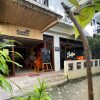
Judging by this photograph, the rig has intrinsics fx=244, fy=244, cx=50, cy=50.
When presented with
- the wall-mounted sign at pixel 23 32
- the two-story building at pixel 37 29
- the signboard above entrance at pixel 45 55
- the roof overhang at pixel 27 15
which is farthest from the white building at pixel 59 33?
the wall-mounted sign at pixel 23 32

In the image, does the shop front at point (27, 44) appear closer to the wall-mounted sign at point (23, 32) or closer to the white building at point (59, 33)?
the wall-mounted sign at point (23, 32)

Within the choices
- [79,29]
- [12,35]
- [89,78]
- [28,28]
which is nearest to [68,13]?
[79,29]

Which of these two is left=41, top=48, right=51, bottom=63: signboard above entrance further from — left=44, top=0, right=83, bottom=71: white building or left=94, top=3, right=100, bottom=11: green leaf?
left=94, top=3, right=100, bottom=11: green leaf

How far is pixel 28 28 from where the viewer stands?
1210cm

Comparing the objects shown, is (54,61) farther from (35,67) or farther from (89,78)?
(89,78)

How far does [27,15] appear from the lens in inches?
426

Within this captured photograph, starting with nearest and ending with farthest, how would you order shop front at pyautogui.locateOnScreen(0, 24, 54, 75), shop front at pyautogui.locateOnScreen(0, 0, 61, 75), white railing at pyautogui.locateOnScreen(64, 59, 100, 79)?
shop front at pyautogui.locateOnScreen(0, 0, 61, 75), shop front at pyautogui.locateOnScreen(0, 24, 54, 75), white railing at pyautogui.locateOnScreen(64, 59, 100, 79)

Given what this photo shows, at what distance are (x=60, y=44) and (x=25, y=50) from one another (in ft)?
7.53

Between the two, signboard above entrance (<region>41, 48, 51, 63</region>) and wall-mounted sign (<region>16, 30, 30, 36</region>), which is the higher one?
wall-mounted sign (<region>16, 30, 30, 36</region>)

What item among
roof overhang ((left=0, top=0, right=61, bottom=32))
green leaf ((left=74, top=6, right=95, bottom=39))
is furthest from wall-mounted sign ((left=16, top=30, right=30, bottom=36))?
green leaf ((left=74, top=6, right=95, bottom=39))

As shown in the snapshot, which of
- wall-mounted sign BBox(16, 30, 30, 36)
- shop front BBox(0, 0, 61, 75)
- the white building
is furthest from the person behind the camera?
the white building

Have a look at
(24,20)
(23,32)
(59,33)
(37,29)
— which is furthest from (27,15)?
(59,33)

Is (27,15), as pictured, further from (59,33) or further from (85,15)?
(85,15)

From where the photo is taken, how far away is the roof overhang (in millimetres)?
9637
